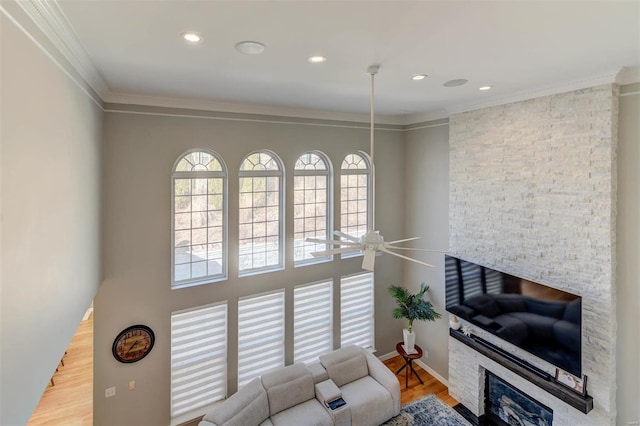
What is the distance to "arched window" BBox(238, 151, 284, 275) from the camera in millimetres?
5402

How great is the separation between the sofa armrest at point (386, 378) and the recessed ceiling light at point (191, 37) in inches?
198

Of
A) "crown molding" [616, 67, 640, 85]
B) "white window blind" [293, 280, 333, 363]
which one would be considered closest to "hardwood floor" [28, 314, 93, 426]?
"white window blind" [293, 280, 333, 363]

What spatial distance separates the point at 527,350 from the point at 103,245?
562cm

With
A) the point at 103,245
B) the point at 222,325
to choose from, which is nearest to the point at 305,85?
the point at 103,245

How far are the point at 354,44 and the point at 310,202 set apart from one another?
349 centimetres

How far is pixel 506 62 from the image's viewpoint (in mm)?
3195

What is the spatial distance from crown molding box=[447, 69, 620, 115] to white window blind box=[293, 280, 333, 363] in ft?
12.3

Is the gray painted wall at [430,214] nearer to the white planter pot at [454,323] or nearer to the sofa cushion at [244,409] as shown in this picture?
the white planter pot at [454,323]

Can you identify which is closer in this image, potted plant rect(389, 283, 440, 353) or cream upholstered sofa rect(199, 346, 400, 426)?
cream upholstered sofa rect(199, 346, 400, 426)

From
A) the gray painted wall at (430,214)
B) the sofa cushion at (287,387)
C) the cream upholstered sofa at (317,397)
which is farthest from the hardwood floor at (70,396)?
the gray painted wall at (430,214)

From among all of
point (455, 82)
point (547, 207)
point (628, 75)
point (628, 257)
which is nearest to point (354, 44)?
point (455, 82)

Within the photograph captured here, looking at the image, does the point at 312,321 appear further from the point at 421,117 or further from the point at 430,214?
the point at 421,117

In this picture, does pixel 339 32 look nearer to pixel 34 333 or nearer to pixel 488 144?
pixel 34 333

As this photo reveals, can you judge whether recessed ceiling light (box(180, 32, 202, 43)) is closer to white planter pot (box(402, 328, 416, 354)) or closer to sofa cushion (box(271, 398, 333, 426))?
sofa cushion (box(271, 398, 333, 426))
